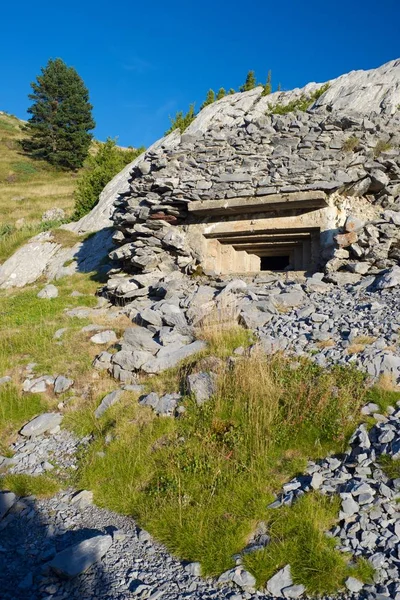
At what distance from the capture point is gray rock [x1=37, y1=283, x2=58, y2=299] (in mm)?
11977

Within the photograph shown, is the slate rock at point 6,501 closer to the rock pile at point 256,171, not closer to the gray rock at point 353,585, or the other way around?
the gray rock at point 353,585

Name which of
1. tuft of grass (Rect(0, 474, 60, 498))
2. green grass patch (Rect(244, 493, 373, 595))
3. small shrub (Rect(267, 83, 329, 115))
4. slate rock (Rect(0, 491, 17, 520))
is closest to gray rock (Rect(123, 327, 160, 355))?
tuft of grass (Rect(0, 474, 60, 498))

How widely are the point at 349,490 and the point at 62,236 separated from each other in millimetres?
16288

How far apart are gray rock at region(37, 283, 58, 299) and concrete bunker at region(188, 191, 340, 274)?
463 cm

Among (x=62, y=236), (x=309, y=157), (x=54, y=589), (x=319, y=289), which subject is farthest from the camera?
(x=62, y=236)

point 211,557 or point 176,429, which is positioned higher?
point 176,429

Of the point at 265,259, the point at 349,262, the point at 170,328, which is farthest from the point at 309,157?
the point at 170,328

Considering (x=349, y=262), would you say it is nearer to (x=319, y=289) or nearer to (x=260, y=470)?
(x=319, y=289)

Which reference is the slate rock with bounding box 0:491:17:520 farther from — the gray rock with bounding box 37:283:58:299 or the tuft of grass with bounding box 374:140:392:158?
the tuft of grass with bounding box 374:140:392:158

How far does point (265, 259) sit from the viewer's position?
14.1 meters

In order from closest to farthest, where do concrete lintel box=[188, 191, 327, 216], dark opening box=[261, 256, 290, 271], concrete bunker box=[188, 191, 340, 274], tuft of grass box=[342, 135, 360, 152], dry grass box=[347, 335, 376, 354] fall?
dry grass box=[347, 335, 376, 354]
concrete lintel box=[188, 191, 327, 216]
concrete bunker box=[188, 191, 340, 274]
tuft of grass box=[342, 135, 360, 152]
dark opening box=[261, 256, 290, 271]

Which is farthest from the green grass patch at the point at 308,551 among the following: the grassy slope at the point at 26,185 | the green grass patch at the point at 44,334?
the grassy slope at the point at 26,185

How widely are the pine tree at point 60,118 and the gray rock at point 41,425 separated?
4413 cm

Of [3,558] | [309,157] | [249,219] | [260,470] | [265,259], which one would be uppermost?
[309,157]
